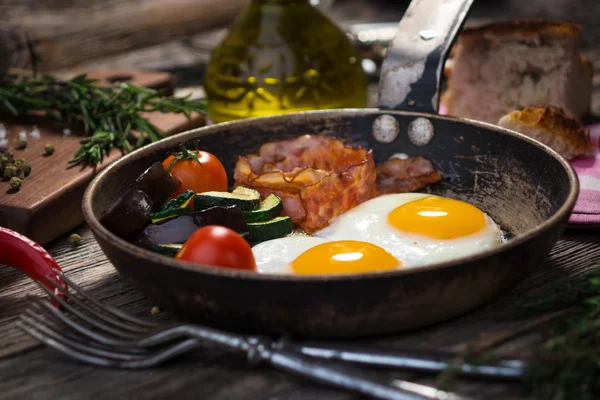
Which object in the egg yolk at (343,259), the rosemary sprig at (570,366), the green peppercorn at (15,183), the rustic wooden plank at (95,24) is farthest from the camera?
the rustic wooden plank at (95,24)

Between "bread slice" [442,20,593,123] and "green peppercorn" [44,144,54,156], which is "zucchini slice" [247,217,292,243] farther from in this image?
"bread slice" [442,20,593,123]

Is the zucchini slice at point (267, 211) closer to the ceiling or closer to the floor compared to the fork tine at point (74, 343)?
closer to the ceiling

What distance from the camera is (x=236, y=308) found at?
1.40m

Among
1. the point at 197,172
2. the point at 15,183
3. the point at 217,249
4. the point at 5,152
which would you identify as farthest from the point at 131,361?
the point at 5,152

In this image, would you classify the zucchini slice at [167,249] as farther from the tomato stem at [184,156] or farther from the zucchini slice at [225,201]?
the tomato stem at [184,156]

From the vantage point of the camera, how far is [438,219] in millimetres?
1904

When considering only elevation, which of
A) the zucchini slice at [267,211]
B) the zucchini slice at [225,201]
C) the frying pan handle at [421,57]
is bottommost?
the zucchini slice at [267,211]

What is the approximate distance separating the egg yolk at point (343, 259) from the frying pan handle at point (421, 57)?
748 millimetres

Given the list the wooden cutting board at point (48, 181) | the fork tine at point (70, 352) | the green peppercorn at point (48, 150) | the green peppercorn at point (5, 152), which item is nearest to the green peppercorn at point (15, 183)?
the wooden cutting board at point (48, 181)

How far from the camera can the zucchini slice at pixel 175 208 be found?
185 cm

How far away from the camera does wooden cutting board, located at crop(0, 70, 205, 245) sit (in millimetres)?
2086

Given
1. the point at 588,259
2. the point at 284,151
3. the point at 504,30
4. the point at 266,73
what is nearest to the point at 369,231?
the point at 284,151

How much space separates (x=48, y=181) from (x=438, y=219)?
4.26 ft

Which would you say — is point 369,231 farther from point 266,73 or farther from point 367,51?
point 367,51
